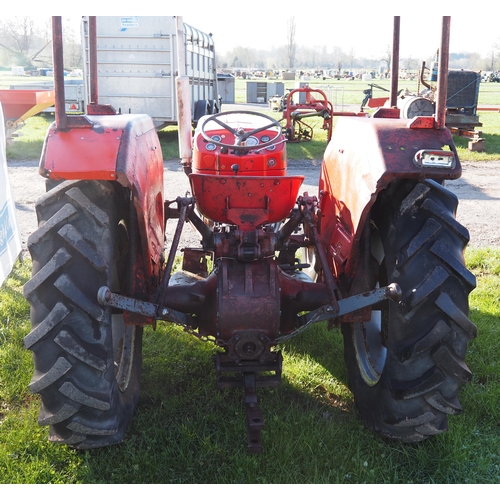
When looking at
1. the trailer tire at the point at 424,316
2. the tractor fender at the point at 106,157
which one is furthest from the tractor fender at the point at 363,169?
the tractor fender at the point at 106,157

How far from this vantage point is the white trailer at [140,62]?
1116 centimetres

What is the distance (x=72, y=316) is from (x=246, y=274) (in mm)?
832

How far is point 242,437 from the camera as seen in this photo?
2768 mm

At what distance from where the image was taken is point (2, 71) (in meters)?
40.0

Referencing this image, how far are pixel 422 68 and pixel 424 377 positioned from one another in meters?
12.4

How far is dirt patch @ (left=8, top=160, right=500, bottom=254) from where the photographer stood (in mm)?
6242

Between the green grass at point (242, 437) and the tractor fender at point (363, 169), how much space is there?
0.74 metres

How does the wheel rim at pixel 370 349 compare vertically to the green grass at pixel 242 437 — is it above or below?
above

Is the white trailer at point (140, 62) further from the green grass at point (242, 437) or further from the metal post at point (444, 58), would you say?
the metal post at point (444, 58)

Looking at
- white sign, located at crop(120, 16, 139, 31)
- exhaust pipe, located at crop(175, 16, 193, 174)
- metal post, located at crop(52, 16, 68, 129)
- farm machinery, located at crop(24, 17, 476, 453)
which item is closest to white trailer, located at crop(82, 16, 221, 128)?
white sign, located at crop(120, 16, 139, 31)

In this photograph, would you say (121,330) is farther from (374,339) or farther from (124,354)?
(374,339)

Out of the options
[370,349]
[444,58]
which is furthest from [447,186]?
[444,58]

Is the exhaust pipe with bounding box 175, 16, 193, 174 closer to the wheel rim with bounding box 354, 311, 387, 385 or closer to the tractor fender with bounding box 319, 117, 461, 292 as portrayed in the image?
the tractor fender with bounding box 319, 117, 461, 292

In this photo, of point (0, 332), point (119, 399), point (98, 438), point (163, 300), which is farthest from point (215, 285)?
point (0, 332)
